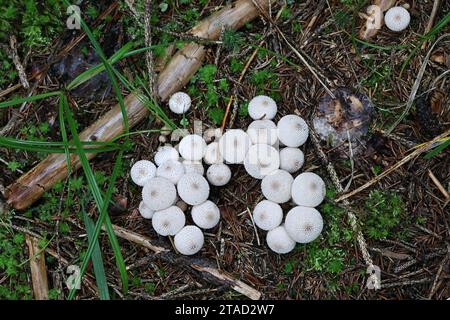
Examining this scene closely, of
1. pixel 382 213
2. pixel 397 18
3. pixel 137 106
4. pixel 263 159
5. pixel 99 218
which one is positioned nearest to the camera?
pixel 99 218

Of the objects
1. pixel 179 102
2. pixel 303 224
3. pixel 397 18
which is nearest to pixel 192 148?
pixel 179 102

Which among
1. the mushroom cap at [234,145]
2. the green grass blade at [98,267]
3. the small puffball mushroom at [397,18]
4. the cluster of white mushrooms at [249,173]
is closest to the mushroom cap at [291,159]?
the cluster of white mushrooms at [249,173]

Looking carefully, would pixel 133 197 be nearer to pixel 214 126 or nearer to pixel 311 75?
pixel 214 126

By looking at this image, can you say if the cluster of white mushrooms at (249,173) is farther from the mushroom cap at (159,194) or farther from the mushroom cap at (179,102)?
the mushroom cap at (179,102)

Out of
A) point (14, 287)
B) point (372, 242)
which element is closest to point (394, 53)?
point (372, 242)

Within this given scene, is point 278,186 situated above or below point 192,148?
below

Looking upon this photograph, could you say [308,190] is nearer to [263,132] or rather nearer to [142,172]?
[263,132]

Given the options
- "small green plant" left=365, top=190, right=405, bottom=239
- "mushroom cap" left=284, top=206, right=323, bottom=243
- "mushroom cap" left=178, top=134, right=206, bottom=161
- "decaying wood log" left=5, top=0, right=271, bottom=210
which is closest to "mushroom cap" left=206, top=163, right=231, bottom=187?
"mushroom cap" left=178, top=134, right=206, bottom=161

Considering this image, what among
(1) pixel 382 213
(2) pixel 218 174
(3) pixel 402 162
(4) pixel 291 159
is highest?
(2) pixel 218 174
